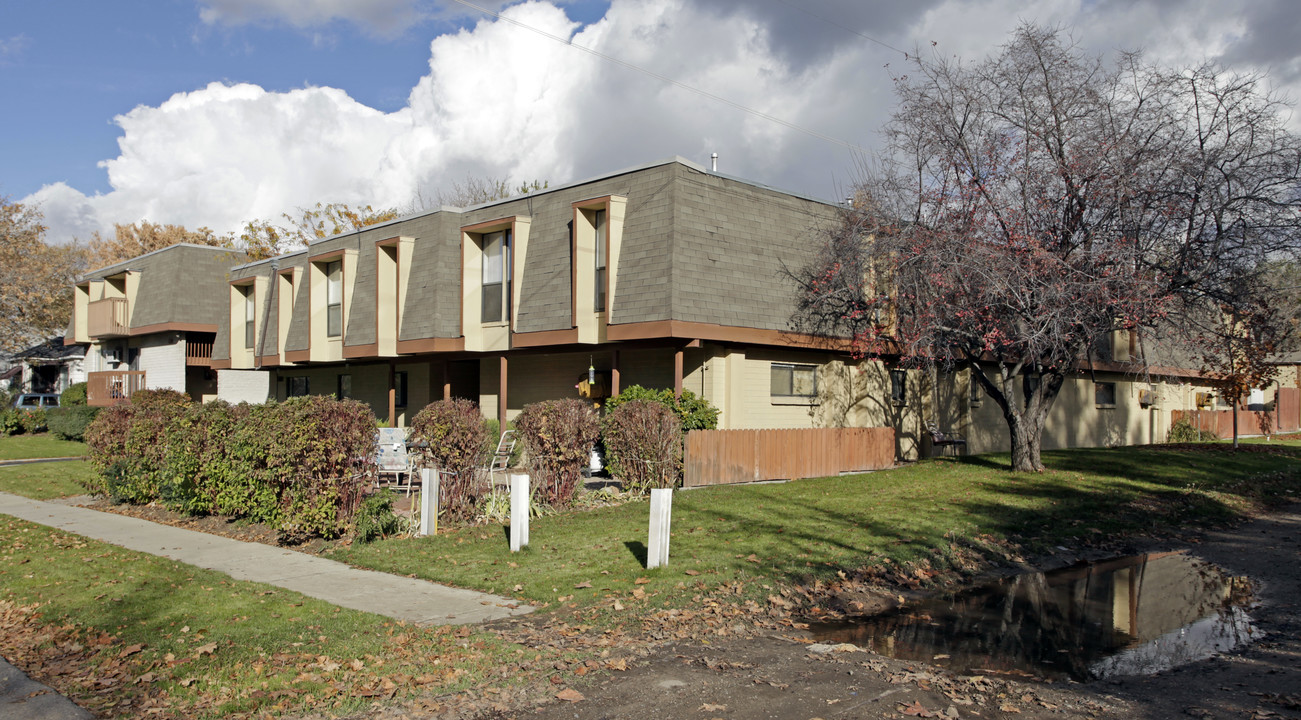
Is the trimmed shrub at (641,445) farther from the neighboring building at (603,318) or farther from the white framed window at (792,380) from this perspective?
the white framed window at (792,380)

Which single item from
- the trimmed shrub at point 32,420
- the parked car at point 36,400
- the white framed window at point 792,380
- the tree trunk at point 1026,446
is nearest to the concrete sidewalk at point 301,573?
the white framed window at point 792,380

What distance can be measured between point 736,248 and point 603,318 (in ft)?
10.5

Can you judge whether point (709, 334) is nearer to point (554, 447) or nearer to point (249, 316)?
point (554, 447)

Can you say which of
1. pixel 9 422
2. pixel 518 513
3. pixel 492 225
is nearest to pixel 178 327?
pixel 9 422

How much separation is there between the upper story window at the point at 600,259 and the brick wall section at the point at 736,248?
35.5 inches

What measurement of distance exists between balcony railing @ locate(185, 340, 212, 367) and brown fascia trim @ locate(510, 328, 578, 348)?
771 inches

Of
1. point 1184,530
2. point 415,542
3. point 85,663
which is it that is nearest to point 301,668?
point 85,663

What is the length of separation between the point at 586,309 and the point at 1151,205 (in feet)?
36.1

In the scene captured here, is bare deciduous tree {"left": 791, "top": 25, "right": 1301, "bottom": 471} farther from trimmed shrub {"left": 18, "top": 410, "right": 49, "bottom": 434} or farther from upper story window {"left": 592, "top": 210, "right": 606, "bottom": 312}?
trimmed shrub {"left": 18, "top": 410, "right": 49, "bottom": 434}

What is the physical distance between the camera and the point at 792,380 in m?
21.0

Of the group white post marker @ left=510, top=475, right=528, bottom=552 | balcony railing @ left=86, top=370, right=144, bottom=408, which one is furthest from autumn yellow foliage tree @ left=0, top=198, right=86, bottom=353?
white post marker @ left=510, top=475, right=528, bottom=552

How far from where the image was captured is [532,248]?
70.0ft

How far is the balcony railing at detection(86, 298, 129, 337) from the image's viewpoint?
123 ft

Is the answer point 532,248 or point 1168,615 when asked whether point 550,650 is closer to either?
point 1168,615
